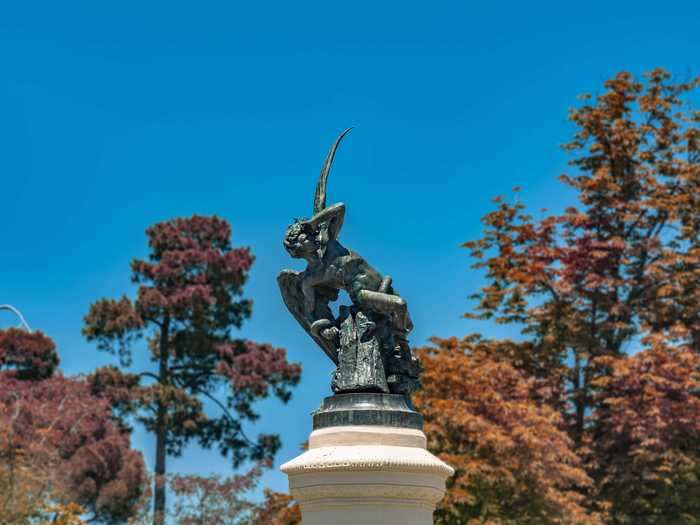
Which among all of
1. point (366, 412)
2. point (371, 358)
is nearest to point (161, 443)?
point (371, 358)

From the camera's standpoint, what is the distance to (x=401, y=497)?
28.6 feet

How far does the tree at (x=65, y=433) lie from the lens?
32.2 meters

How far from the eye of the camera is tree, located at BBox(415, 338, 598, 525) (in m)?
24.2

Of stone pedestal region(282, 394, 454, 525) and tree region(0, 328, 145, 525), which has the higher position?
tree region(0, 328, 145, 525)

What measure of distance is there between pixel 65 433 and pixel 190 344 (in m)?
5.03

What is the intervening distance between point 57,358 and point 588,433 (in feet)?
69.3

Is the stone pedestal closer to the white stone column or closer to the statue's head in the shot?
the white stone column

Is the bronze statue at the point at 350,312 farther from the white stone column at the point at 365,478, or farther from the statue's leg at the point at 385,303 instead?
the white stone column at the point at 365,478

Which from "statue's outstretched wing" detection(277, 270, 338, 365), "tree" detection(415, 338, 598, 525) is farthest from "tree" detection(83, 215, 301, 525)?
"statue's outstretched wing" detection(277, 270, 338, 365)

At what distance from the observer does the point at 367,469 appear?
860 cm

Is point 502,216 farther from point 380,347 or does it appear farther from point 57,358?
point 380,347

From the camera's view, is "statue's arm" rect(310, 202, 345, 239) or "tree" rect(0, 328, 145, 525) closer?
"statue's arm" rect(310, 202, 345, 239)

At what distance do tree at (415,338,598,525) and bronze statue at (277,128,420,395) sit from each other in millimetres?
14510

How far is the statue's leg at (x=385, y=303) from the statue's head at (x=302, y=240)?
53cm
